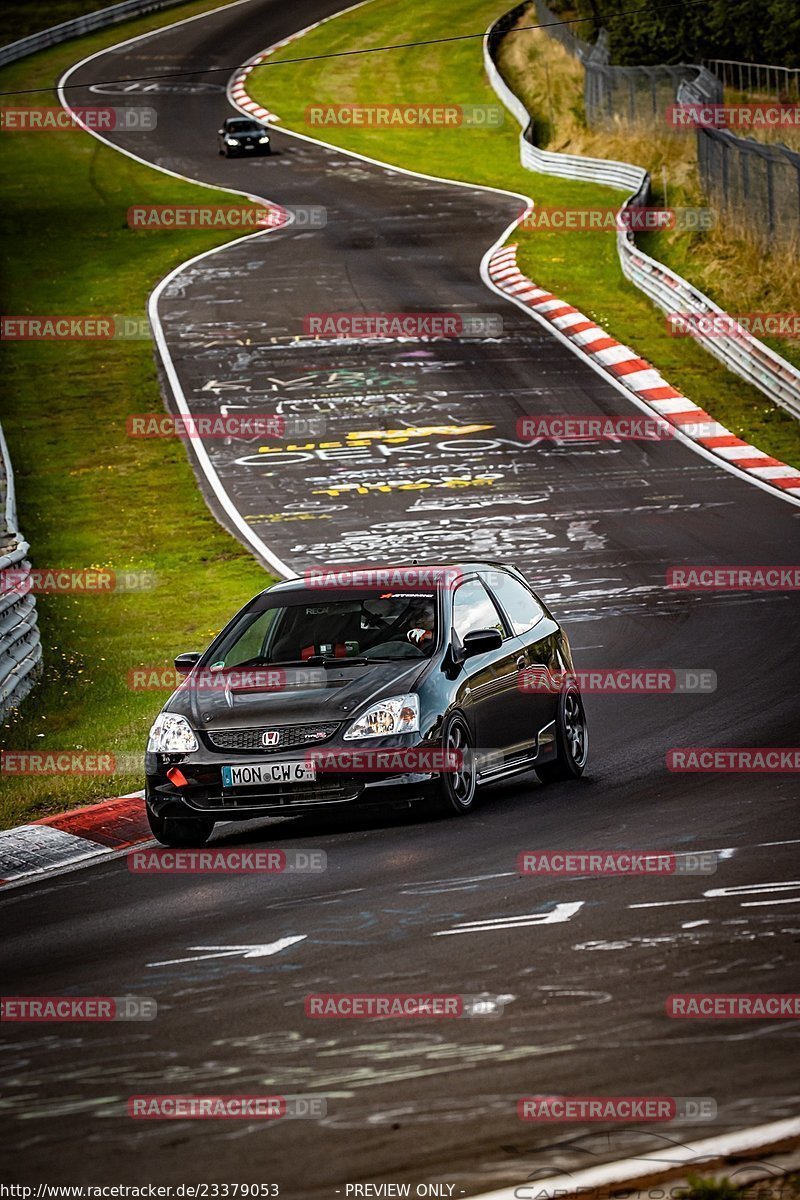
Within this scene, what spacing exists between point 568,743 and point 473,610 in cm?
108

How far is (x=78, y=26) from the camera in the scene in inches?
3086

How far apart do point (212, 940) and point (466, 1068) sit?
2.37m

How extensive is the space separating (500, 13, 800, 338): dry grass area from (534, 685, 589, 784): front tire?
18253mm

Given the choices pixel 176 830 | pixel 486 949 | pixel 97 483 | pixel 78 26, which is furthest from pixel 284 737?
pixel 78 26

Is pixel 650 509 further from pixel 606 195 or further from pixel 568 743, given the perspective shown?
pixel 606 195

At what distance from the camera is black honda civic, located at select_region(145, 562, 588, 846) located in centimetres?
1048

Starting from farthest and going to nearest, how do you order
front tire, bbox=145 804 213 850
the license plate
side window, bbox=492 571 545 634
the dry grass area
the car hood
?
1. the dry grass area
2. side window, bbox=492 571 545 634
3. front tire, bbox=145 804 213 850
4. the car hood
5. the license plate

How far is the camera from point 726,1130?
533 centimetres

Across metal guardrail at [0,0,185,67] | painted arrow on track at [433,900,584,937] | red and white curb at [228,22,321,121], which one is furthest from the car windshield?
metal guardrail at [0,0,185,67]

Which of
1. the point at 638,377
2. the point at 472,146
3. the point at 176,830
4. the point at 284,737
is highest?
the point at 284,737

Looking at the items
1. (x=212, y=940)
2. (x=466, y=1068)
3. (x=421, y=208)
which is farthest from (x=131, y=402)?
(x=466, y=1068)

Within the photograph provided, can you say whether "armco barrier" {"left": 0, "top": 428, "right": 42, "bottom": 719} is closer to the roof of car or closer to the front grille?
the roof of car

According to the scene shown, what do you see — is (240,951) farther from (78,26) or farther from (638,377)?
(78,26)

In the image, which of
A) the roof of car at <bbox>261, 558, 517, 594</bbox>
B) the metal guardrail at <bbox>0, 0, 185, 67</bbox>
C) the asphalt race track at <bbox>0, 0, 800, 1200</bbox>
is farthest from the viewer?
the metal guardrail at <bbox>0, 0, 185, 67</bbox>
